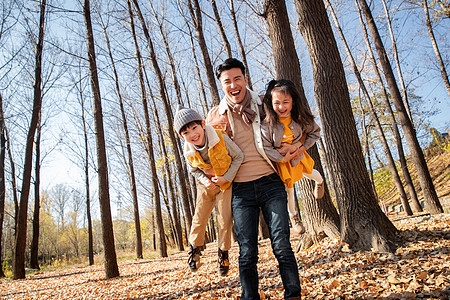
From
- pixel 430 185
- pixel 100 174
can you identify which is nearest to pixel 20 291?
pixel 100 174

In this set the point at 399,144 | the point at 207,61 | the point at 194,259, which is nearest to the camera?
the point at 194,259

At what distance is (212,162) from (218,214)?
479 mm

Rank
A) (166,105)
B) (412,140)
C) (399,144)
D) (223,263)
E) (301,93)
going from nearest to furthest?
1. (223,263)
2. (301,93)
3. (412,140)
4. (166,105)
5. (399,144)

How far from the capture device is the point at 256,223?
2301mm

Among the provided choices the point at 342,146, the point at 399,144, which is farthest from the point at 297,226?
Result: the point at 399,144

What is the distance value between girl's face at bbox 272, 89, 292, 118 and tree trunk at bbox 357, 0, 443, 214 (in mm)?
7705

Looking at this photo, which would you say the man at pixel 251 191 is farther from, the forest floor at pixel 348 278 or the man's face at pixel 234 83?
the forest floor at pixel 348 278

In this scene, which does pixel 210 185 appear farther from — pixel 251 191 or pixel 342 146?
pixel 342 146

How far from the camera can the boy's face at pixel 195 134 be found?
234 centimetres

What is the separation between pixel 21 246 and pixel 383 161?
26.4 m

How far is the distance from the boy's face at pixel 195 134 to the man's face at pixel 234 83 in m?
0.39

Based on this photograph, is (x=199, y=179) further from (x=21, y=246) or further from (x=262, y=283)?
(x=21, y=246)

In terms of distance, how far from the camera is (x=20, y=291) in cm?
751

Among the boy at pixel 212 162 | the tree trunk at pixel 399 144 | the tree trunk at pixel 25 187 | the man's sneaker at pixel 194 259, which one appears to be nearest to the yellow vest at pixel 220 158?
the boy at pixel 212 162
